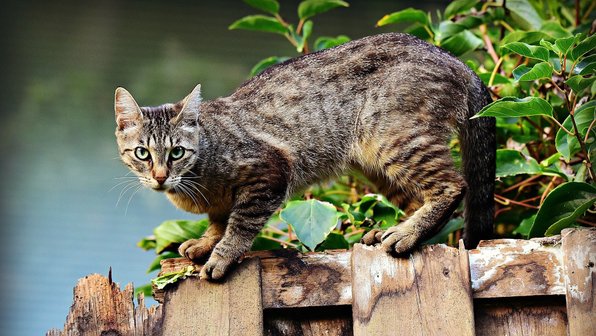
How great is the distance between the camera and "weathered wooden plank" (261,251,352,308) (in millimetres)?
2801

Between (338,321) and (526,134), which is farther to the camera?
(526,134)

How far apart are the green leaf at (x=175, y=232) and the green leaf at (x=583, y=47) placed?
5.72 ft

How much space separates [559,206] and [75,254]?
12.3ft

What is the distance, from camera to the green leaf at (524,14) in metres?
4.23

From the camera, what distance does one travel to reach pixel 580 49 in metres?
2.96

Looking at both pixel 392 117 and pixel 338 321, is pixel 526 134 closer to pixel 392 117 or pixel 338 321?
pixel 392 117

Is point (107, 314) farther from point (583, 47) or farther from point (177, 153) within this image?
point (583, 47)

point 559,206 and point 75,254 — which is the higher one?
point 75,254

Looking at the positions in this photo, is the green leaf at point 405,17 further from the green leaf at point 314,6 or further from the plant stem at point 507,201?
the plant stem at point 507,201

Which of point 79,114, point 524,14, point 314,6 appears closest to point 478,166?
point 524,14

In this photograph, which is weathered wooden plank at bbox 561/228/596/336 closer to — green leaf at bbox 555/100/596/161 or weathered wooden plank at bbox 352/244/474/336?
weathered wooden plank at bbox 352/244/474/336

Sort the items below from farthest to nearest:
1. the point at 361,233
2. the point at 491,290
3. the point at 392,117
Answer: the point at 361,233 < the point at 392,117 < the point at 491,290

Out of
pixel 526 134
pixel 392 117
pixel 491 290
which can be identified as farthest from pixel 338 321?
pixel 526 134

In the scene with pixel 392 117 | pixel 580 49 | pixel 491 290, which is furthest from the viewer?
pixel 392 117
